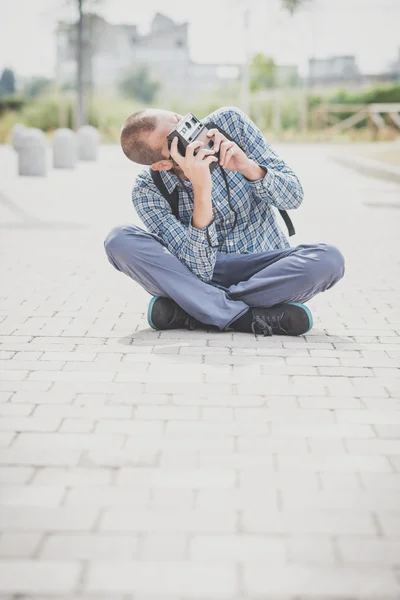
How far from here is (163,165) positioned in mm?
4547

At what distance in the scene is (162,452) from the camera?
125 inches

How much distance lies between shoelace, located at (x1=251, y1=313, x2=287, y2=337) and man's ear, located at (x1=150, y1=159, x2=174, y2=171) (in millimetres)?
996

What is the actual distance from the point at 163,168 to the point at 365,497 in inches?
89.6

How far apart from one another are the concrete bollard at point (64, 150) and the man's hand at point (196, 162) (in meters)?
15.9

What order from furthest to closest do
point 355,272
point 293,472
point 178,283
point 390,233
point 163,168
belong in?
point 390,233 → point 355,272 → point 178,283 → point 163,168 → point 293,472

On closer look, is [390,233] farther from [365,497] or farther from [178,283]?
[365,497]

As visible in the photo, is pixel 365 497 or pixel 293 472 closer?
pixel 365 497

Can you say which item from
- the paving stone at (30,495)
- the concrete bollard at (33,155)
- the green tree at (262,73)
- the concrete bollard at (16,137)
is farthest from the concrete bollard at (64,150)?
the green tree at (262,73)

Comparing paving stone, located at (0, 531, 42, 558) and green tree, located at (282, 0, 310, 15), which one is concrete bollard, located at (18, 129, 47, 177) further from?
green tree, located at (282, 0, 310, 15)

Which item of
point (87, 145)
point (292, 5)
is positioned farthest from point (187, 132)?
point (292, 5)

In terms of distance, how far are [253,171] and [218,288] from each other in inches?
28.6

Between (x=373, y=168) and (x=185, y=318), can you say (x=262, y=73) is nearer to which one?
(x=373, y=168)

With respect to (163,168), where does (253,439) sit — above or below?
below

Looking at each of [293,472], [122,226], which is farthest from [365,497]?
[122,226]
